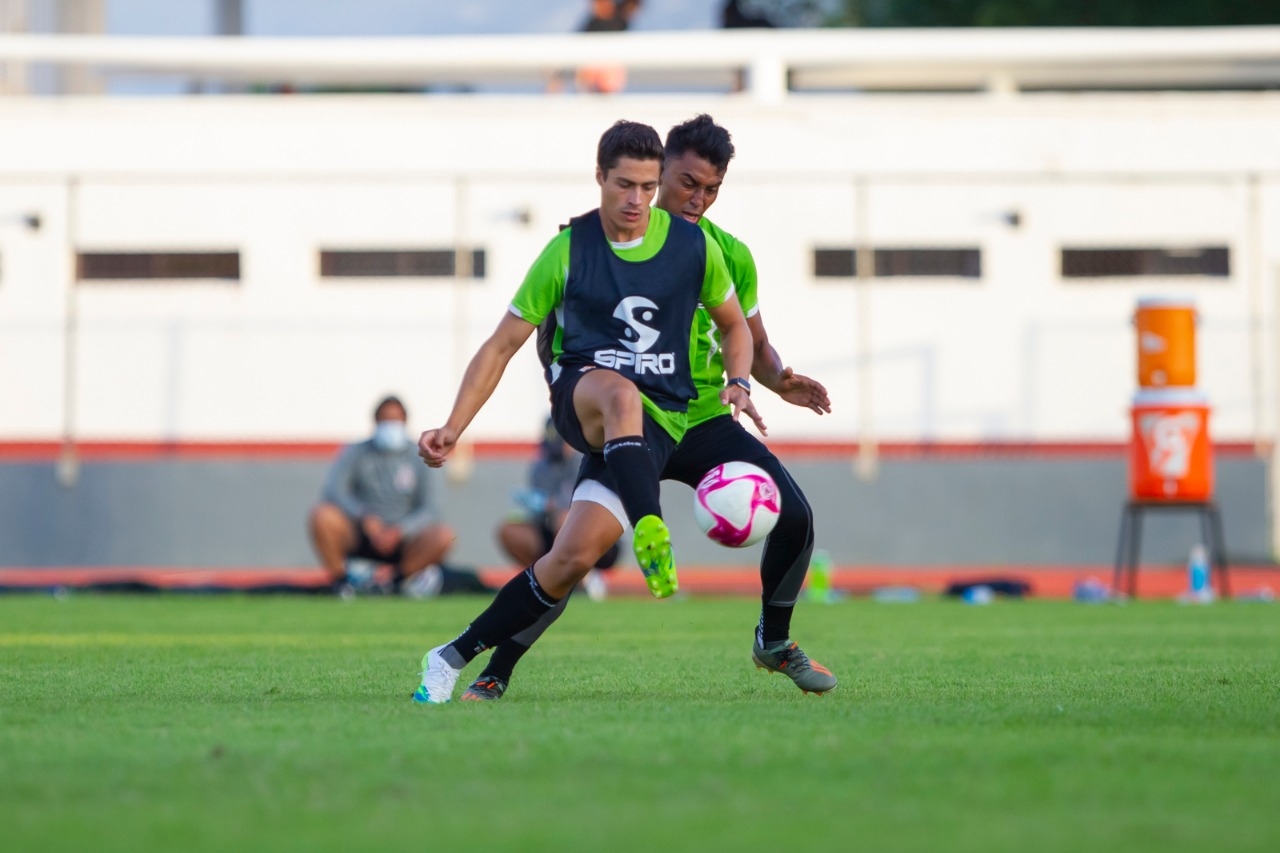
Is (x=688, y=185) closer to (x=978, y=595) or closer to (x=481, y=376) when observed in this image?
(x=481, y=376)

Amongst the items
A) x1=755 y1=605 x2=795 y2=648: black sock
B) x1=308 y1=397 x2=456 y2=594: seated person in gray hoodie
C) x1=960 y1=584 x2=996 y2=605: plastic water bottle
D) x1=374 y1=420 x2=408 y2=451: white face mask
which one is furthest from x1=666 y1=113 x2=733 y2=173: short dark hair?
x1=374 y1=420 x2=408 y2=451: white face mask

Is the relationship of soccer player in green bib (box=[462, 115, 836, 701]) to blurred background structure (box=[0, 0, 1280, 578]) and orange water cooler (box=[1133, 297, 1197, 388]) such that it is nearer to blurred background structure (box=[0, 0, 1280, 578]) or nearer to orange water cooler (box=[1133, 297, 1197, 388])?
orange water cooler (box=[1133, 297, 1197, 388])

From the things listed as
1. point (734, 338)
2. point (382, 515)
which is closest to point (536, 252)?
point (382, 515)

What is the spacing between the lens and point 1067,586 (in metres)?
17.1

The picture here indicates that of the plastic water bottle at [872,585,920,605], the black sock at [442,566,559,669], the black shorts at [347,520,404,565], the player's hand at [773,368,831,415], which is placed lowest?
the plastic water bottle at [872,585,920,605]

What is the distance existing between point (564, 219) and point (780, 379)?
1201 cm

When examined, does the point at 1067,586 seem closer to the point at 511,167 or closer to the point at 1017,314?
the point at 1017,314

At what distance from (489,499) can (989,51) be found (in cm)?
700

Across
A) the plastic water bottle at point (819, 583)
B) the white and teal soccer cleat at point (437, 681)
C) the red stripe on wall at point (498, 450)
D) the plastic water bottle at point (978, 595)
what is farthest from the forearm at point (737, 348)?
the red stripe on wall at point (498, 450)

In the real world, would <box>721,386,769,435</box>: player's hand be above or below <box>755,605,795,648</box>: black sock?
above

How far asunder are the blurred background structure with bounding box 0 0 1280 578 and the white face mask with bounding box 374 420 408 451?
7.65ft

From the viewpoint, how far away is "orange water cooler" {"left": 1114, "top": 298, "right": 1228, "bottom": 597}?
49.6ft

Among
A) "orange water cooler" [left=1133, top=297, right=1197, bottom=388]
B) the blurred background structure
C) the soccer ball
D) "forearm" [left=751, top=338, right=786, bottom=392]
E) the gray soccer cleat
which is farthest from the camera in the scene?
the blurred background structure

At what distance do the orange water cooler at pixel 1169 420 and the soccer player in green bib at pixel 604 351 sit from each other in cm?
977
